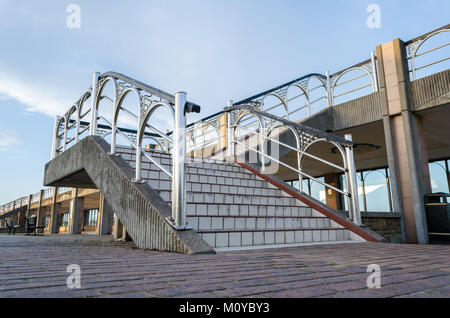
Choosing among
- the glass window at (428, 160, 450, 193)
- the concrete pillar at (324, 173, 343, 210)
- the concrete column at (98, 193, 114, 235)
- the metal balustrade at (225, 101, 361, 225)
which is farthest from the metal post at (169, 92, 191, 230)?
the concrete column at (98, 193, 114, 235)

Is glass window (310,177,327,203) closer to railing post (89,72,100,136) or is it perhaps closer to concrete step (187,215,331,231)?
concrete step (187,215,331,231)

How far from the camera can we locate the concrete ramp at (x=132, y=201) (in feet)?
8.96

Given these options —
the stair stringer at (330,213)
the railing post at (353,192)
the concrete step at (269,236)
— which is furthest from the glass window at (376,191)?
the concrete step at (269,236)

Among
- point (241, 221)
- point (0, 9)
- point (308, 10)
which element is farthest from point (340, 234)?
point (0, 9)

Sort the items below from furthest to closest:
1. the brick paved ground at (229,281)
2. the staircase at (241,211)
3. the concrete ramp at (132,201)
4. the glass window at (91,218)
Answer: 1. the glass window at (91,218)
2. the staircase at (241,211)
3. the concrete ramp at (132,201)
4. the brick paved ground at (229,281)

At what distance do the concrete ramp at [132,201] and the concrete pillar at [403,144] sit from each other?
6.23 metres

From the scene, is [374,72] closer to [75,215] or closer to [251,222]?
[251,222]

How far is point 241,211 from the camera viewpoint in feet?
13.7

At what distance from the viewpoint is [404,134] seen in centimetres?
718

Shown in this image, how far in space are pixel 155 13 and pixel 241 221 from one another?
5313 mm

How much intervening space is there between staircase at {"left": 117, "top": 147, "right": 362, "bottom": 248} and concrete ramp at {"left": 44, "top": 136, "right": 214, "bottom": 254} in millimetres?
364

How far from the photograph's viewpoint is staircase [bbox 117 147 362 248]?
11.2 ft

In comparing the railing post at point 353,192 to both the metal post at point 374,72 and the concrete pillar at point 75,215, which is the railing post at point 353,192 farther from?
the concrete pillar at point 75,215

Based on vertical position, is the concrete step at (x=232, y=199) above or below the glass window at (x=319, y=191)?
below
